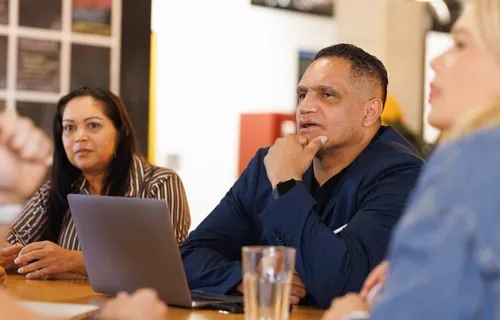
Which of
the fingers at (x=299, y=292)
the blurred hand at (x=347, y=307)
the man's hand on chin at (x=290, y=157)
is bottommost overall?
the fingers at (x=299, y=292)

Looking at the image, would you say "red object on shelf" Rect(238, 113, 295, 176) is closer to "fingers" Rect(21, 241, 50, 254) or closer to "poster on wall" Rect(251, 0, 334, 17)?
"poster on wall" Rect(251, 0, 334, 17)

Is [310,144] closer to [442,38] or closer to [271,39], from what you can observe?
[442,38]

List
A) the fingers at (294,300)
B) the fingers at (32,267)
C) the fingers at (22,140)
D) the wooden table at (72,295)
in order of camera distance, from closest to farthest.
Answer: the fingers at (22,140)
the wooden table at (72,295)
the fingers at (294,300)
the fingers at (32,267)

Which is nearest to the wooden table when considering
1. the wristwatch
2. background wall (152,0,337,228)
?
the wristwatch

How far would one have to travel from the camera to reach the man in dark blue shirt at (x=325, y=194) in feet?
6.77

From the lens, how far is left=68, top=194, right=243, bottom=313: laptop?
5.98 feet

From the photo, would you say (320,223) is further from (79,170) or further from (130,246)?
(79,170)

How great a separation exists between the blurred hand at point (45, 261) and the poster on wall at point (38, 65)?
1204 mm

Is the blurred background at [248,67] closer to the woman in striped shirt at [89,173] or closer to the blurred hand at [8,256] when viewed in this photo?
the woman in striped shirt at [89,173]

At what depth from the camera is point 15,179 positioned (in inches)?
46.9

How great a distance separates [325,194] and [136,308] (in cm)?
115

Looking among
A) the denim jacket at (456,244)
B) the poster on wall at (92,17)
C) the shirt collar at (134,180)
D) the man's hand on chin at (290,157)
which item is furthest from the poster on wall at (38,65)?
the denim jacket at (456,244)

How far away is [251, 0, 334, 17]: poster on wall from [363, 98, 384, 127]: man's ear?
509cm

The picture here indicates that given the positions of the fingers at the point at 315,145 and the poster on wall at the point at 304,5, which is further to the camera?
the poster on wall at the point at 304,5
